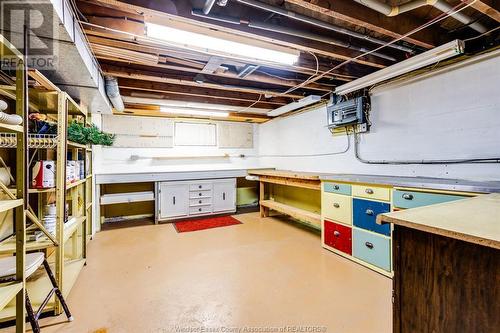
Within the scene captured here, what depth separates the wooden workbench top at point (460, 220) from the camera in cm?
92

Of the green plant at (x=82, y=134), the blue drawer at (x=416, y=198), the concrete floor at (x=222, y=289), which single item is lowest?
the concrete floor at (x=222, y=289)

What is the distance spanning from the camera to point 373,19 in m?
1.89

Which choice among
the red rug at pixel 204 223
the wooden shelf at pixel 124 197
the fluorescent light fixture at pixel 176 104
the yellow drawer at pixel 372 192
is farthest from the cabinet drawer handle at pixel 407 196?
the wooden shelf at pixel 124 197

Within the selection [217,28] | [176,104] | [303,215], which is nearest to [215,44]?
[217,28]

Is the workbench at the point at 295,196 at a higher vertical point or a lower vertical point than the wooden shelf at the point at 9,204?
lower

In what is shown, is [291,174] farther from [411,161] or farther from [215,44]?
[215,44]

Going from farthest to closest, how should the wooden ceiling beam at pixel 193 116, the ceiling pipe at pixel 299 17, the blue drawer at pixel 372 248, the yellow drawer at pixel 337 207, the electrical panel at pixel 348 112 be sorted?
the wooden ceiling beam at pixel 193 116 < the electrical panel at pixel 348 112 < the yellow drawer at pixel 337 207 < the blue drawer at pixel 372 248 < the ceiling pipe at pixel 299 17

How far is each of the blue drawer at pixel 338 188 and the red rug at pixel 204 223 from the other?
2.02 metres

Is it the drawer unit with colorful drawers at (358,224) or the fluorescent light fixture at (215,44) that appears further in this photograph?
the drawer unit with colorful drawers at (358,224)

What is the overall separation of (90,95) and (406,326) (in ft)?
11.7

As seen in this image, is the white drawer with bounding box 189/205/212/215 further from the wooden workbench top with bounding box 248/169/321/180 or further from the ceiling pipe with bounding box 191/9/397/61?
the ceiling pipe with bounding box 191/9/397/61

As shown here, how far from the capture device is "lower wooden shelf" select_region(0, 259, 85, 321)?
5.92ft

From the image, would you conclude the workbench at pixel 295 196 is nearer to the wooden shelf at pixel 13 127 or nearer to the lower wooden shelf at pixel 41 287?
the lower wooden shelf at pixel 41 287

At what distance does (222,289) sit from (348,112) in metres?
2.74
